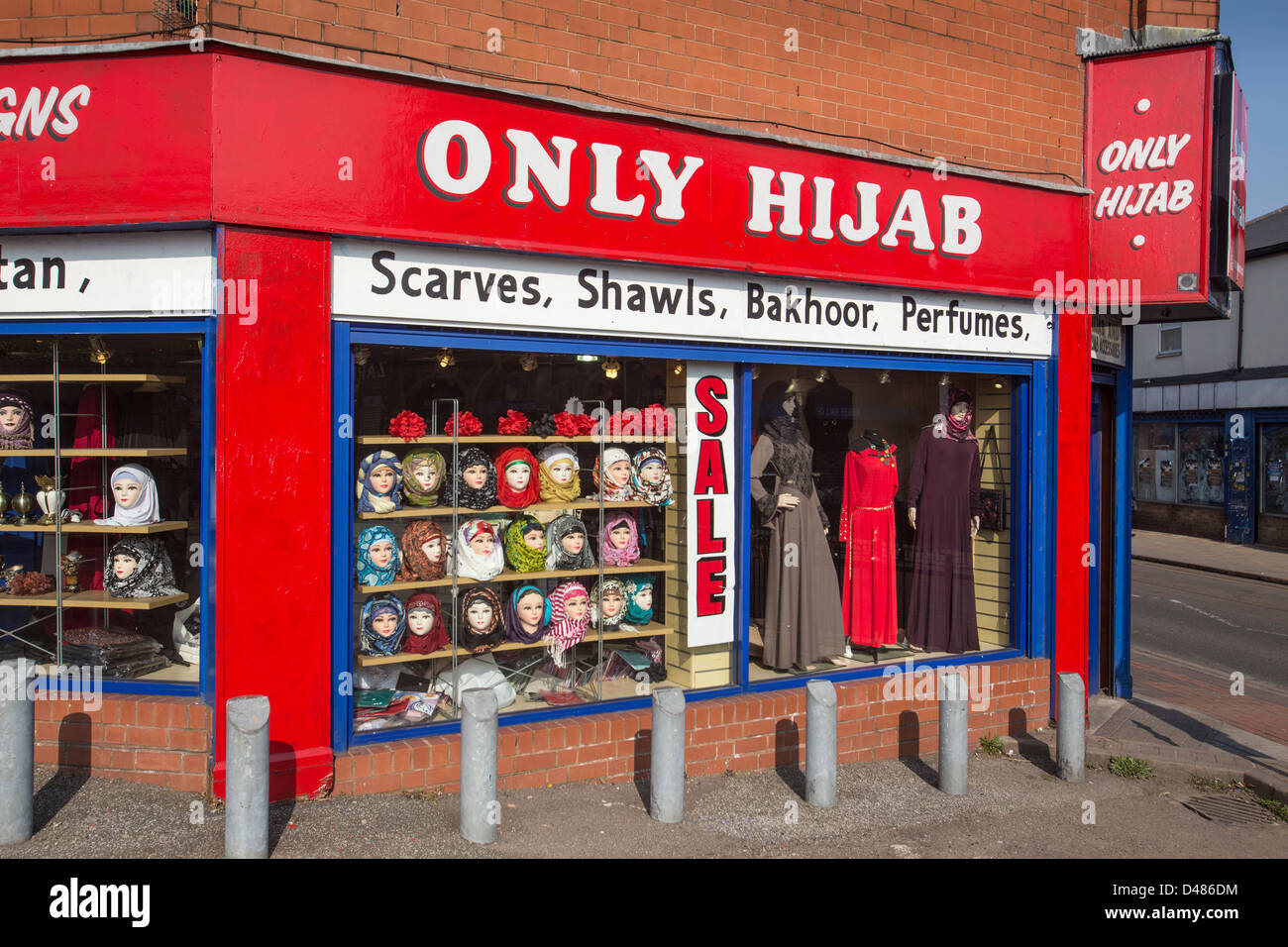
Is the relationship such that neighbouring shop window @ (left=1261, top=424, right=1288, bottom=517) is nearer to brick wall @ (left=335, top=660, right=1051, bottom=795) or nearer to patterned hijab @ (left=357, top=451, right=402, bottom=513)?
brick wall @ (left=335, top=660, right=1051, bottom=795)

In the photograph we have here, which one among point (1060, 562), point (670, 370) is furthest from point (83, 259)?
point (1060, 562)

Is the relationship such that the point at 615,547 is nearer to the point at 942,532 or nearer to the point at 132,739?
the point at 942,532

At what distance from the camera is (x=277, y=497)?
523 cm

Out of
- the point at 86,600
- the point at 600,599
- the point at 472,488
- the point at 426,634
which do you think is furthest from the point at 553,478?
the point at 86,600

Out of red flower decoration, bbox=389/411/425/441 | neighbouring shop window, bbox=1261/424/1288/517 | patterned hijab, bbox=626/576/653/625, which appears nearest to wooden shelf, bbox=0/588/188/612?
red flower decoration, bbox=389/411/425/441

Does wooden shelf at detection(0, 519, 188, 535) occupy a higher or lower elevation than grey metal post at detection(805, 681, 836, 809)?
higher

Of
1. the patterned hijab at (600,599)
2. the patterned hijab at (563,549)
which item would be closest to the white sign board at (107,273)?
the patterned hijab at (563,549)

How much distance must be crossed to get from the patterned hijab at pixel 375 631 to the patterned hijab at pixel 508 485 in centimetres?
94

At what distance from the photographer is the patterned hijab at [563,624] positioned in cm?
641

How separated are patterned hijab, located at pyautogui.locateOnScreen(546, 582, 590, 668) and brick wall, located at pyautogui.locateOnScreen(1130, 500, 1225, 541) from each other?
62.5 ft

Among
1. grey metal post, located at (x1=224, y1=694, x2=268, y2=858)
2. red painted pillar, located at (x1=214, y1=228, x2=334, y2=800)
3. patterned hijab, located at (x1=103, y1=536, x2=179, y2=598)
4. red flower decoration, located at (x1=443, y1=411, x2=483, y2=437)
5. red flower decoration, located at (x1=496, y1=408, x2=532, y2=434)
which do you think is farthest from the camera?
red flower decoration, located at (x1=496, y1=408, x2=532, y2=434)

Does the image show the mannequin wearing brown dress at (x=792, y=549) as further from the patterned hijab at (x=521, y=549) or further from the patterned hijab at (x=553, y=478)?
the patterned hijab at (x=521, y=549)

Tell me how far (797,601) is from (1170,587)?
11636 millimetres

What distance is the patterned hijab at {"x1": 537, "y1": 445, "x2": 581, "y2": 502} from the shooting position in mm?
6422
